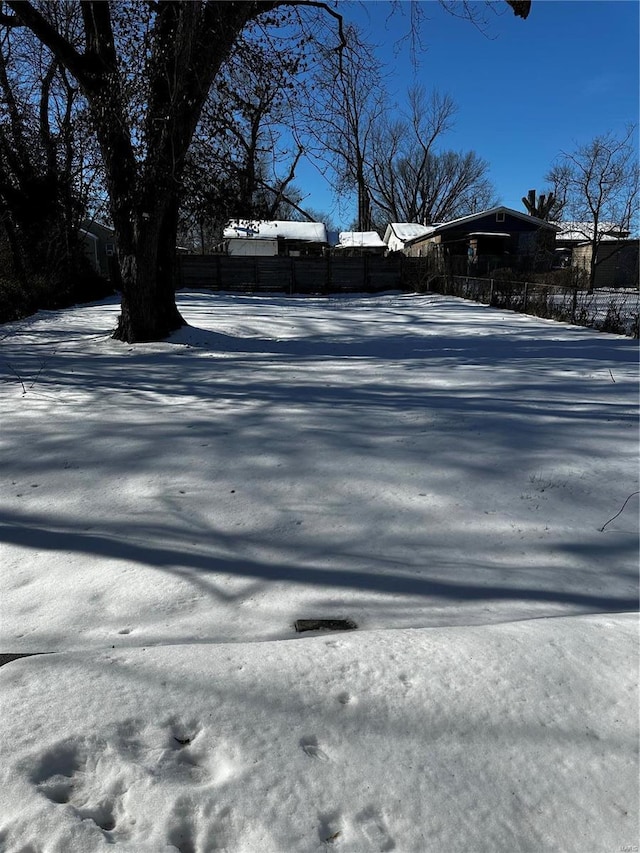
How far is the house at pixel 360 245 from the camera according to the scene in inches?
1737

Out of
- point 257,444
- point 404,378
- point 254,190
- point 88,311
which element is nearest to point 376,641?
point 257,444

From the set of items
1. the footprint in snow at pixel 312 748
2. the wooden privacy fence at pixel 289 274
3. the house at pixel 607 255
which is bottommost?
the footprint in snow at pixel 312 748

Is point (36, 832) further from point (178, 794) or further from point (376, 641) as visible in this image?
point (376, 641)

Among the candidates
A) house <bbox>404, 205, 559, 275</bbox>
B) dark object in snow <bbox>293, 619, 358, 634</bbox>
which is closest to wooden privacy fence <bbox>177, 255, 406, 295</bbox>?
house <bbox>404, 205, 559, 275</bbox>

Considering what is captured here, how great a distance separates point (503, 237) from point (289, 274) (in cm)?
1819

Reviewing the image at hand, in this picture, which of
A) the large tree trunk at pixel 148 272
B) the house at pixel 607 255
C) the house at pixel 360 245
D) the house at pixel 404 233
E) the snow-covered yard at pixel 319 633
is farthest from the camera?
the house at pixel 360 245

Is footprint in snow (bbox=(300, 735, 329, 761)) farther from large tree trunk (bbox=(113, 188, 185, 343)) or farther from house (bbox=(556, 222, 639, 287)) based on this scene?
house (bbox=(556, 222, 639, 287))

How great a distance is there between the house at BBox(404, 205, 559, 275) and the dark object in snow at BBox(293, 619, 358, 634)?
36.3 metres

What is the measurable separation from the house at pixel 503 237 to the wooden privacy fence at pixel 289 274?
1147cm

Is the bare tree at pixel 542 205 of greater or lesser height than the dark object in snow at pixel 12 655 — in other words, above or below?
above

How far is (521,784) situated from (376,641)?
0.69m

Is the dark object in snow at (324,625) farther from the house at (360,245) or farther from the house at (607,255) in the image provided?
the house at (360,245)

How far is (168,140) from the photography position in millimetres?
8086

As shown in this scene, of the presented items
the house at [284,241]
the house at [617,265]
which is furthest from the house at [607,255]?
the house at [284,241]
